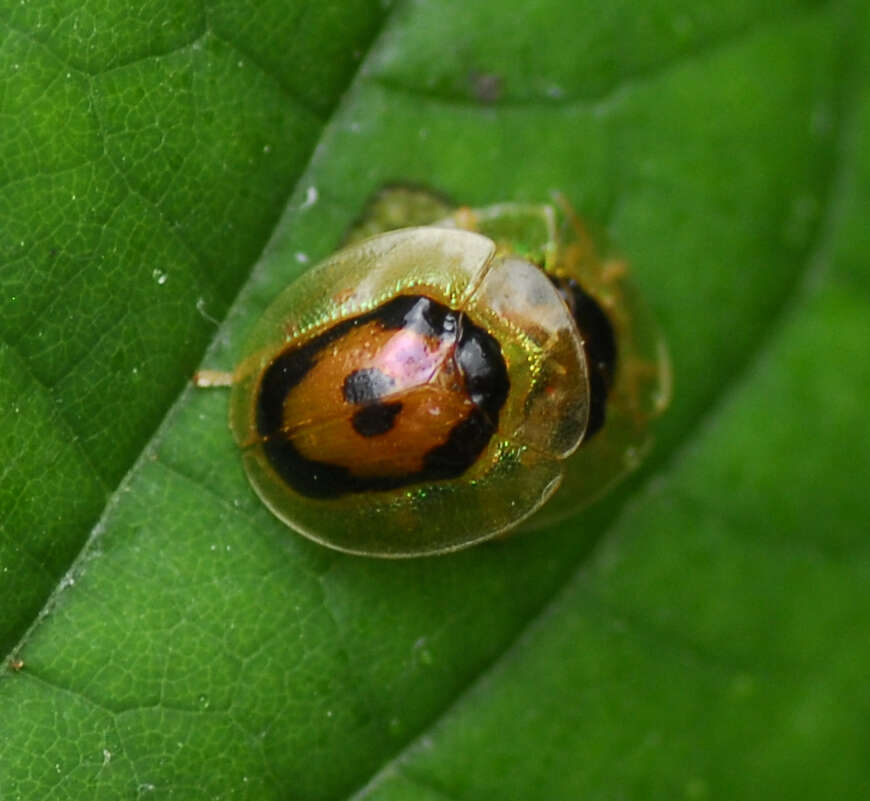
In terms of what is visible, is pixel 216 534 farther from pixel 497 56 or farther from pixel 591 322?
pixel 497 56

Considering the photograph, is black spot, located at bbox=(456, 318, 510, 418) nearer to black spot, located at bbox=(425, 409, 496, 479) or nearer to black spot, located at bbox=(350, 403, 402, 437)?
black spot, located at bbox=(425, 409, 496, 479)

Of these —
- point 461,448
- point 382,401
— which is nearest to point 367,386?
Result: point 382,401

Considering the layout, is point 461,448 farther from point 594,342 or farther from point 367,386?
point 594,342

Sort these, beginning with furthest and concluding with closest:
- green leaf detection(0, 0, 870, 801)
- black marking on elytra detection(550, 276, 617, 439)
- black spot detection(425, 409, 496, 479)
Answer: black marking on elytra detection(550, 276, 617, 439), black spot detection(425, 409, 496, 479), green leaf detection(0, 0, 870, 801)

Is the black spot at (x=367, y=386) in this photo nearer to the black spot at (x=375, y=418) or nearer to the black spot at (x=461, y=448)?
the black spot at (x=375, y=418)

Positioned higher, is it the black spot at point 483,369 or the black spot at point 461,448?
the black spot at point 483,369

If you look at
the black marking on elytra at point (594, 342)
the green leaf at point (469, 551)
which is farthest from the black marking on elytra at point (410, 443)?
the black marking on elytra at point (594, 342)

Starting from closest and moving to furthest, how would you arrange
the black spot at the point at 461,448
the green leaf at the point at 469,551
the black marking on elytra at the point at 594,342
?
1. the green leaf at the point at 469,551
2. the black spot at the point at 461,448
3. the black marking on elytra at the point at 594,342

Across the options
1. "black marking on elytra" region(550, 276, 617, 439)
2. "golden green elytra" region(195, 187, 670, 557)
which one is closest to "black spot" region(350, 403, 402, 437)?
"golden green elytra" region(195, 187, 670, 557)

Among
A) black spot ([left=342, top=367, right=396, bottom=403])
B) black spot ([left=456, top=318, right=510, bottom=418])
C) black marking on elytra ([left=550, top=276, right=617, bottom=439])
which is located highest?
black spot ([left=342, top=367, right=396, bottom=403])

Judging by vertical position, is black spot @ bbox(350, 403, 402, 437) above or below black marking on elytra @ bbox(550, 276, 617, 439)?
above
